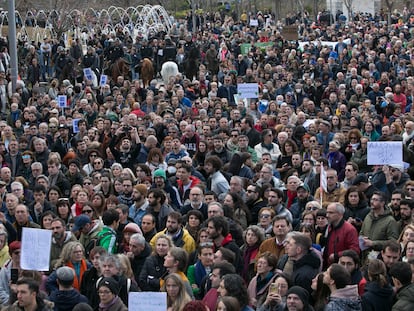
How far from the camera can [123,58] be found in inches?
1229

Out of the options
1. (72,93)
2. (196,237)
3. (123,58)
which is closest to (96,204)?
(196,237)

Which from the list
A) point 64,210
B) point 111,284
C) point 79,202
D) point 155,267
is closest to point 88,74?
point 79,202

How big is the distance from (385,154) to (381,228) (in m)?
2.86

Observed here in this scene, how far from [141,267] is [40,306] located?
181 centimetres

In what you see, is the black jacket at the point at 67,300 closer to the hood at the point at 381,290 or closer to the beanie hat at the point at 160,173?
the hood at the point at 381,290

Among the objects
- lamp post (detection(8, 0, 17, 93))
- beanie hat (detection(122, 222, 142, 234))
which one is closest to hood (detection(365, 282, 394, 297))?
beanie hat (detection(122, 222, 142, 234))

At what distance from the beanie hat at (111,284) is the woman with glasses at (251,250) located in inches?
73.3

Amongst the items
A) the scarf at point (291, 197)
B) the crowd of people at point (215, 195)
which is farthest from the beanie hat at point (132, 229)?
the scarf at point (291, 197)

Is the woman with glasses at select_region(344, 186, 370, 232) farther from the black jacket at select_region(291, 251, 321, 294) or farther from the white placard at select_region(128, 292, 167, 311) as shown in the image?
the white placard at select_region(128, 292, 167, 311)

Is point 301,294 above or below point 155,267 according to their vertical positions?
above

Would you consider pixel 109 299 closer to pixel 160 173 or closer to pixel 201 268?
pixel 201 268

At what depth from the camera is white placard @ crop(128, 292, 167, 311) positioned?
28.7 feet

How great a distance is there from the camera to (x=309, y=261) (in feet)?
32.4

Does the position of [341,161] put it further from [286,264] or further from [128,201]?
[286,264]
